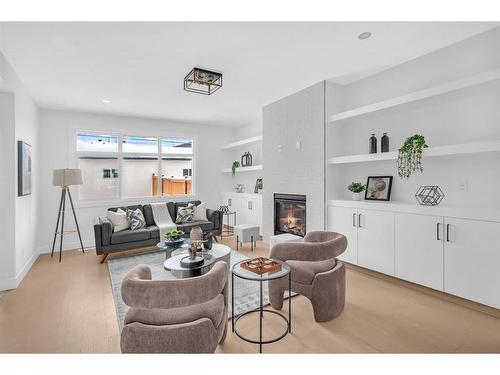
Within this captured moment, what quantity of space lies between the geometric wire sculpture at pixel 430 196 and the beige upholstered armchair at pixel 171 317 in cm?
264

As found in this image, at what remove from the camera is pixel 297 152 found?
4.45 metres

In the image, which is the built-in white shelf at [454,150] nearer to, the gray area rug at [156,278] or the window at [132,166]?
the gray area rug at [156,278]

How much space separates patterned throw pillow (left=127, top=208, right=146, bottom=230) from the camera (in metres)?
4.59

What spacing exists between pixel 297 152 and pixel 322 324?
9.17ft

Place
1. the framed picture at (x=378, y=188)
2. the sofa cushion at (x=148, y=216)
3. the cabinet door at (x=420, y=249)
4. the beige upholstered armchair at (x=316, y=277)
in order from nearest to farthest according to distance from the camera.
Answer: the beige upholstered armchair at (x=316, y=277), the cabinet door at (x=420, y=249), the framed picture at (x=378, y=188), the sofa cushion at (x=148, y=216)

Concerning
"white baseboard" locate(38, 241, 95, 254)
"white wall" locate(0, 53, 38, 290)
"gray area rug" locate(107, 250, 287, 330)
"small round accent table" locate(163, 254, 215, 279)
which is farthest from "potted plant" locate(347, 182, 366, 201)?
"white baseboard" locate(38, 241, 95, 254)

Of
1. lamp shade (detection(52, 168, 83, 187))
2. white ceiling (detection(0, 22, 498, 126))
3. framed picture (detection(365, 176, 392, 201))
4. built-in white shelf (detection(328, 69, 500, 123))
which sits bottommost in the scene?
framed picture (detection(365, 176, 392, 201))

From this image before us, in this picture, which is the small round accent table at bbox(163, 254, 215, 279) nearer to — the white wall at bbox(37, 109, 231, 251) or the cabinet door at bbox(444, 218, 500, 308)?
the cabinet door at bbox(444, 218, 500, 308)

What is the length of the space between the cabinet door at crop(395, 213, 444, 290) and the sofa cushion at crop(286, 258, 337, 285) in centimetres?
104

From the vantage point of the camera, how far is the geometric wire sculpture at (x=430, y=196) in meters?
3.03

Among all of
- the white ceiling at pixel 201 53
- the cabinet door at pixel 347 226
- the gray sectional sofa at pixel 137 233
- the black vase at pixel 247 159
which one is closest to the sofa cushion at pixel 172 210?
the gray sectional sofa at pixel 137 233

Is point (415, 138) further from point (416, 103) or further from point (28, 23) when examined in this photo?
point (28, 23)

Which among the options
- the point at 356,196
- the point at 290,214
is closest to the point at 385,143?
the point at 356,196
